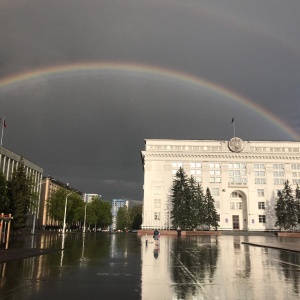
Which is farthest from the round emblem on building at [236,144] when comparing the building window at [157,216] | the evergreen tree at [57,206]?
the evergreen tree at [57,206]

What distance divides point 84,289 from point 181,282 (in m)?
3.51

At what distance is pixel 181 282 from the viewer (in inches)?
467

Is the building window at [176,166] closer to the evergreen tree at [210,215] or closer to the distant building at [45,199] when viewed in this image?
the evergreen tree at [210,215]

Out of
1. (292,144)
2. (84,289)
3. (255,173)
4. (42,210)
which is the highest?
(292,144)

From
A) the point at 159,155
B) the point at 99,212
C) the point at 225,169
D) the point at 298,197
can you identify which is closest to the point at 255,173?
the point at 225,169

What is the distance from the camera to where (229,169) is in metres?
102

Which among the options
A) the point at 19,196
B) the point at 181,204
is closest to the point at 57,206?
the point at 181,204

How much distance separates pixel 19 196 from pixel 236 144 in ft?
225

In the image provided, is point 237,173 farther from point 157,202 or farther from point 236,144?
point 157,202

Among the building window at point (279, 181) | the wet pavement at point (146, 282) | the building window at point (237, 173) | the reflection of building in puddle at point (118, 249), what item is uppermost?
the building window at point (237, 173)

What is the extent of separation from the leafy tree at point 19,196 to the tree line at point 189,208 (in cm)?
3592

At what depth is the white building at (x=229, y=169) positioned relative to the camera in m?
100

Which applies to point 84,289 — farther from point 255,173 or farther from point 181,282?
point 255,173

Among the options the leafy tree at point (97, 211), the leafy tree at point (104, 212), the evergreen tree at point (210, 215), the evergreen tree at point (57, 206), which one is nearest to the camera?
the evergreen tree at point (210, 215)
